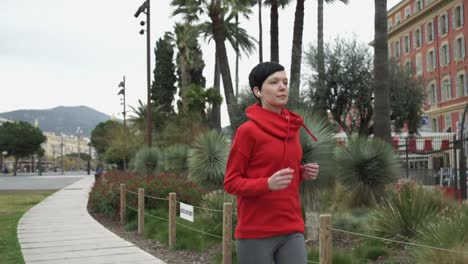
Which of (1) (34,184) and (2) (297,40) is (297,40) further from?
(1) (34,184)

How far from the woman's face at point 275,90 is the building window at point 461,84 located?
1838 inches

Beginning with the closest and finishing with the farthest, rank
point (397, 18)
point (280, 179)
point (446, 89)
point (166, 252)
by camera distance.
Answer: point (280, 179) → point (166, 252) → point (446, 89) → point (397, 18)

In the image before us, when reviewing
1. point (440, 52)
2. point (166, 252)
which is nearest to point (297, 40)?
point (166, 252)

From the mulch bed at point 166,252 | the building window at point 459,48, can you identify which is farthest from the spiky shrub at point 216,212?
the building window at point 459,48

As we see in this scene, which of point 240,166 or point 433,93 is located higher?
point 433,93

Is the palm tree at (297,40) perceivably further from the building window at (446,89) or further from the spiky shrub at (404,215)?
the building window at (446,89)

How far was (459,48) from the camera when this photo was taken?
46.0 meters

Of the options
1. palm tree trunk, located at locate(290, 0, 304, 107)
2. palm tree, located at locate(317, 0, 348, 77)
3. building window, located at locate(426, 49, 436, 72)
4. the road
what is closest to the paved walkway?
palm tree trunk, located at locate(290, 0, 304, 107)

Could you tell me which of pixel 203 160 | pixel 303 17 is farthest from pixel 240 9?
pixel 203 160

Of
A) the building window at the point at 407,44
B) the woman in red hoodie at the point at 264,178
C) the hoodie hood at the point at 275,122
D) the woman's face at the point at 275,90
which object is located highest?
the building window at the point at 407,44

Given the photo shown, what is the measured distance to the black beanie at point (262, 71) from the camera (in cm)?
285

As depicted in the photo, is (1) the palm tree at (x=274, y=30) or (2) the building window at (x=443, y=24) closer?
(1) the palm tree at (x=274, y=30)

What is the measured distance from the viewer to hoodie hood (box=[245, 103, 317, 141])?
2729 millimetres

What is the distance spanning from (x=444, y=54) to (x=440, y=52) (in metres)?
0.64
